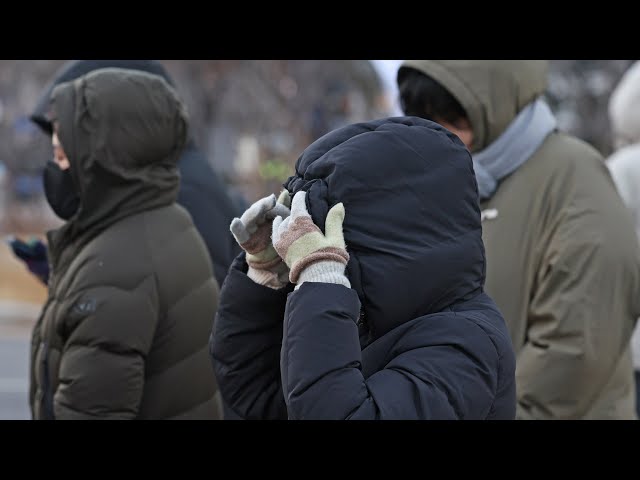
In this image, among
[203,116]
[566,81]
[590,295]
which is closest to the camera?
[590,295]

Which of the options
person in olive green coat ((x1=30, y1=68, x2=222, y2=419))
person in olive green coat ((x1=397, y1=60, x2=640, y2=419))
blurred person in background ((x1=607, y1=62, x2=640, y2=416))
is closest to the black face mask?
person in olive green coat ((x1=30, y1=68, x2=222, y2=419))

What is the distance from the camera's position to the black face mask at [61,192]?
294 cm

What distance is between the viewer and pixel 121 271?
2707 mm

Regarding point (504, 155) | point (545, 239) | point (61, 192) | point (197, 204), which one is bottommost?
point (197, 204)

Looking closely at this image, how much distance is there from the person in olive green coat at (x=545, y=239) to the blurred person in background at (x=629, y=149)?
1.06 meters

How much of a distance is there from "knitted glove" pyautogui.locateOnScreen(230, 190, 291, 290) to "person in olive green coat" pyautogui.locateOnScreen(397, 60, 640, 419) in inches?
41.2

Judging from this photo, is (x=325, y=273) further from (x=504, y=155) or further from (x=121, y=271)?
(x=504, y=155)

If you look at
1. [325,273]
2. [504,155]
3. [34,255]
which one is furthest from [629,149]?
[325,273]

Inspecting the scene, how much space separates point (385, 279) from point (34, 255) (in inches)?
81.1

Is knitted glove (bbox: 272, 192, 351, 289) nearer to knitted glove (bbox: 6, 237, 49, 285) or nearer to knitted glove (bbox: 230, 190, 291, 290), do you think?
knitted glove (bbox: 230, 190, 291, 290)

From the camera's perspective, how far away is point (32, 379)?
9.49 ft

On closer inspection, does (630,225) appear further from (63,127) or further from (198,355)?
(63,127)
